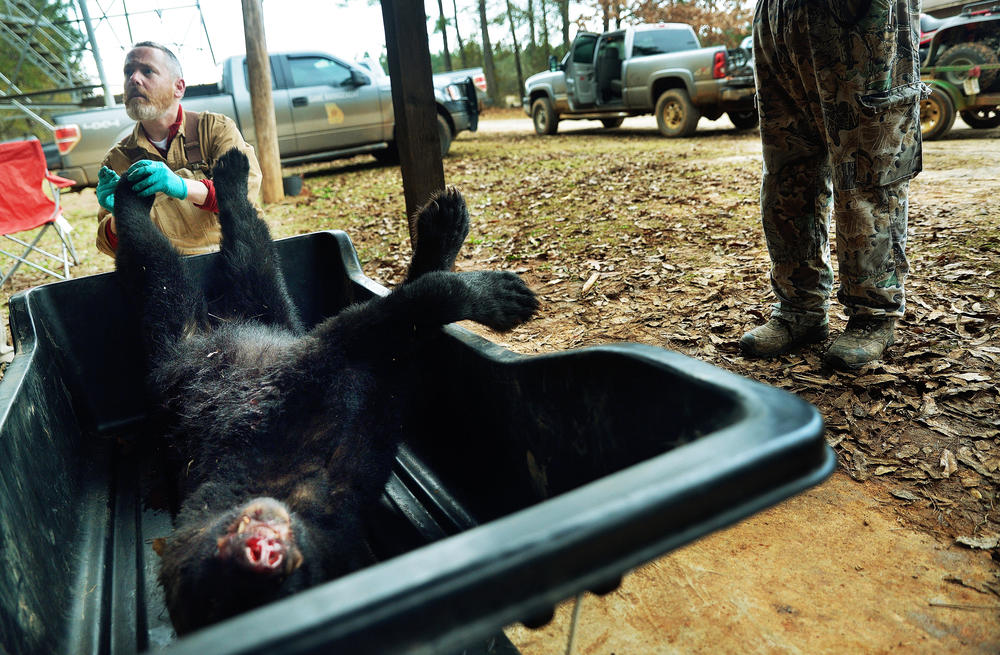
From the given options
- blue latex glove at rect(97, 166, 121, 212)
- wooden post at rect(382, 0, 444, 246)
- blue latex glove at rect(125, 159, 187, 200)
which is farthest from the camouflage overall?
blue latex glove at rect(97, 166, 121, 212)

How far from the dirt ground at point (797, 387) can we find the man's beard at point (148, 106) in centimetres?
206

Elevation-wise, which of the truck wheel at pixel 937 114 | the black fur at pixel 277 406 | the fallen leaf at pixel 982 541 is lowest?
the fallen leaf at pixel 982 541

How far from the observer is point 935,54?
8.25 metres

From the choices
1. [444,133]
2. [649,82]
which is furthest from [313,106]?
[649,82]

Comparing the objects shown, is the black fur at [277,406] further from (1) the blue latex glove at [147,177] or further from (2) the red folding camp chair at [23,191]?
(2) the red folding camp chair at [23,191]

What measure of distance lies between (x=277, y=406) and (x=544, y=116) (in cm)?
1430

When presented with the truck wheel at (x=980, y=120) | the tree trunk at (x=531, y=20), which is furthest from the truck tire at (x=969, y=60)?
the tree trunk at (x=531, y=20)

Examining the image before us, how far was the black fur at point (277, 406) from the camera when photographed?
1446 mm

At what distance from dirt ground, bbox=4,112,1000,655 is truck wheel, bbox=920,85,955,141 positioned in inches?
26.7

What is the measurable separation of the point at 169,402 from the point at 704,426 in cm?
181

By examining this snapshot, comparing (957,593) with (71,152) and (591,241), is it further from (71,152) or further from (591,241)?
(71,152)

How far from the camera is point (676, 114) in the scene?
39.6 ft

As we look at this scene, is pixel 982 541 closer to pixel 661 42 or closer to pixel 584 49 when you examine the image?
pixel 661 42

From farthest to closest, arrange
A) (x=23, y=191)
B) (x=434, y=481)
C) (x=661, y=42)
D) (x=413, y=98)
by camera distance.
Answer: (x=661, y=42) < (x=23, y=191) < (x=413, y=98) < (x=434, y=481)
